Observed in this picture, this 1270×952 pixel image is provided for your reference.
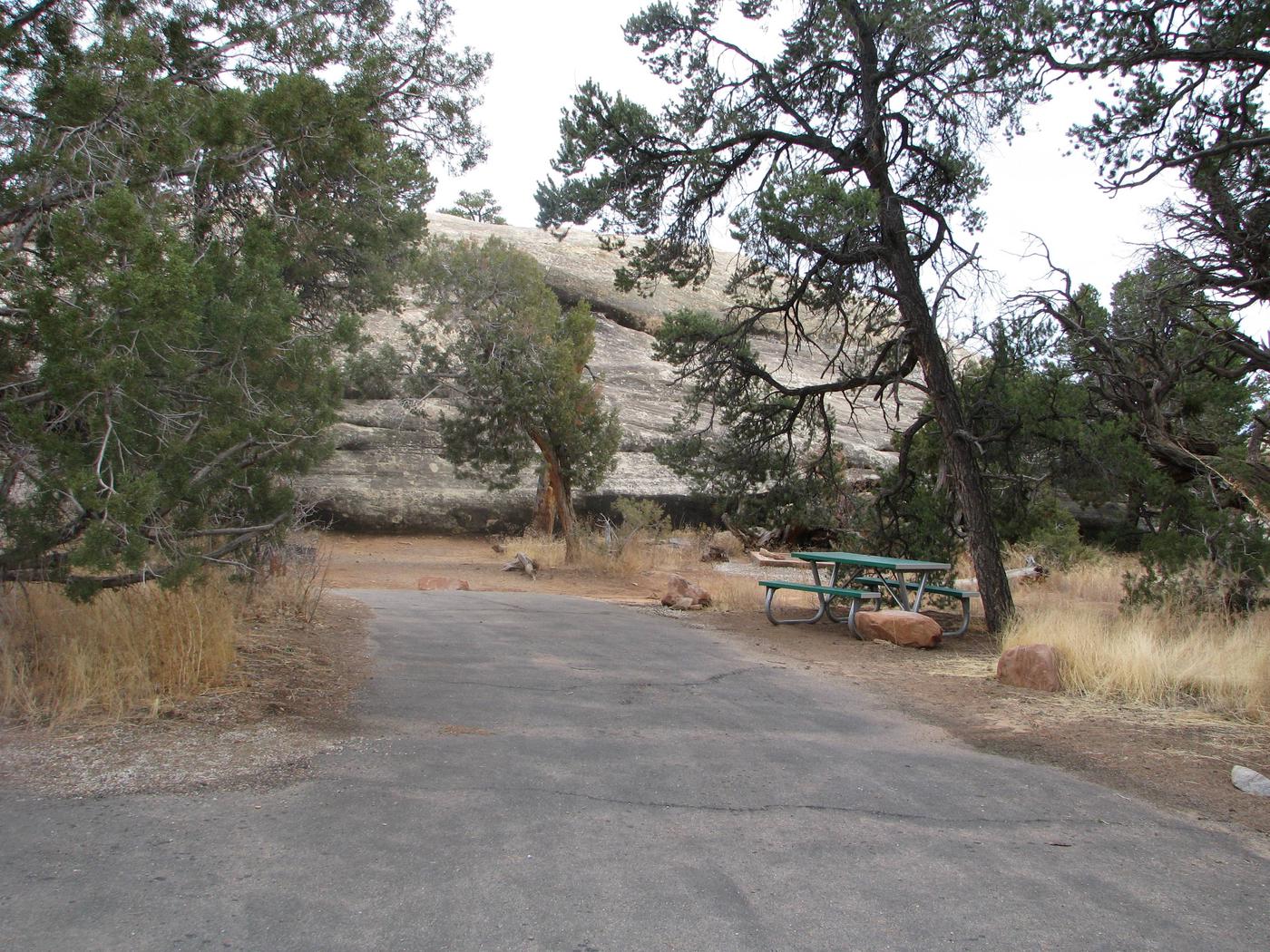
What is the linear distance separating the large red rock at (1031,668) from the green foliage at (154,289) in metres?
5.66

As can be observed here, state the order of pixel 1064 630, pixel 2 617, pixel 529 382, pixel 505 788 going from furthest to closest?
pixel 529 382 → pixel 1064 630 → pixel 2 617 → pixel 505 788

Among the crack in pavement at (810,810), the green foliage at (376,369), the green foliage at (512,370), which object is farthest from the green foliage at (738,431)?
the green foliage at (376,369)

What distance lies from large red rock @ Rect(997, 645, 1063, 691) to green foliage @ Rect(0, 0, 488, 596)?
5.66 m

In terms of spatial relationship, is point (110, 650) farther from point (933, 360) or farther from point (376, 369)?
point (376, 369)

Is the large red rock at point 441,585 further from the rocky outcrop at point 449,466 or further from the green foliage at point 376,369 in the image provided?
the green foliage at point 376,369

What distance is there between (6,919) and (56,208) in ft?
14.4

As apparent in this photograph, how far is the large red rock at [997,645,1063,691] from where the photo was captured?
7.68m

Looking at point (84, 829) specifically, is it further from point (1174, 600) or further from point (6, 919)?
point (1174, 600)

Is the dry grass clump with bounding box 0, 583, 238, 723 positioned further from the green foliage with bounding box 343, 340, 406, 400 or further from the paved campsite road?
the green foliage with bounding box 343, 340, 406, 400

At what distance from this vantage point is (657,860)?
376cm

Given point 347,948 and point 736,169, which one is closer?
point 347,948

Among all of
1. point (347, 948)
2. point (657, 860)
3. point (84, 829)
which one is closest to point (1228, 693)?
point (657, 860)

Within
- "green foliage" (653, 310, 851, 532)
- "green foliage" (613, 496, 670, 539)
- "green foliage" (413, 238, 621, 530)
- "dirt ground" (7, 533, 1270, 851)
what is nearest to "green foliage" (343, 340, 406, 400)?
"green foliage" (413, 238, 621, 530)

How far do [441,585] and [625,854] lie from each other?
12.6 metres
